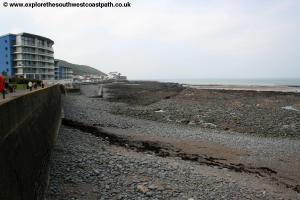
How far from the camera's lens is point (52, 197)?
30.8ft

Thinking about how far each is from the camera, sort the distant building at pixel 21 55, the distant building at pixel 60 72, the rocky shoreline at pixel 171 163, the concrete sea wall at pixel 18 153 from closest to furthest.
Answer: the concrete sea wall at pixel 18 153
the rocky shoreline at pixel 171 163
the distant building at pixel 21 55
the distant building at pixel 60 72

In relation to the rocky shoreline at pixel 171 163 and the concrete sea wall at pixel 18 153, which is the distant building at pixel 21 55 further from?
the concrete sea wall at pixel 18 153

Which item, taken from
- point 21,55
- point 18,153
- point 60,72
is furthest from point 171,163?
point 60,72

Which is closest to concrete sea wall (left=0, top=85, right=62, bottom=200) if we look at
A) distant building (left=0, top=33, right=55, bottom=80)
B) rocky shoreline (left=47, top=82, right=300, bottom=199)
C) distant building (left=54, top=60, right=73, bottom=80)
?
rocky shoreline (left=47, top=82, right=300, bottom=199)

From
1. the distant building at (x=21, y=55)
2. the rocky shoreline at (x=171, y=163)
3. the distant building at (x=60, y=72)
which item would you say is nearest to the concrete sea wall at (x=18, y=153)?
the rocky shoreline at (x=171, y=163)

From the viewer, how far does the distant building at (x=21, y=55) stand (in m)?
80.0

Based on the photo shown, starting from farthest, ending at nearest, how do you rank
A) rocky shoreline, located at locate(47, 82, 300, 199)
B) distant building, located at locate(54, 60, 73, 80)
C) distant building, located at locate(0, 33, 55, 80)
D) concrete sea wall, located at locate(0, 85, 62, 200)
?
distant building, located at locate(54, 60, 73, 80) < distant building, located at locate(0, 33, 55, 80) < rocky shoreline, located at locate(47, 82, 300, 199) < concrete sea wall, located at locate(0, 85, 62, 200)

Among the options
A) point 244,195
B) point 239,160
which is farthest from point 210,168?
point 244,195

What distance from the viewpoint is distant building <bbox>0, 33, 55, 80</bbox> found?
3150 inches

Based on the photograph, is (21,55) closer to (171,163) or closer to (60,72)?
(60,72)

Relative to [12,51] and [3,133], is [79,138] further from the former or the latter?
[12,51]

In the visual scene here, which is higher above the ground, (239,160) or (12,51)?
(12,51)

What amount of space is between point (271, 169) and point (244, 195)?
430cm

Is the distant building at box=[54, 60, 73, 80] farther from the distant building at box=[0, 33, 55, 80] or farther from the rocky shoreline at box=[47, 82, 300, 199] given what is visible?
the rocky shoreline at box=[47, 82, 300, 199]
